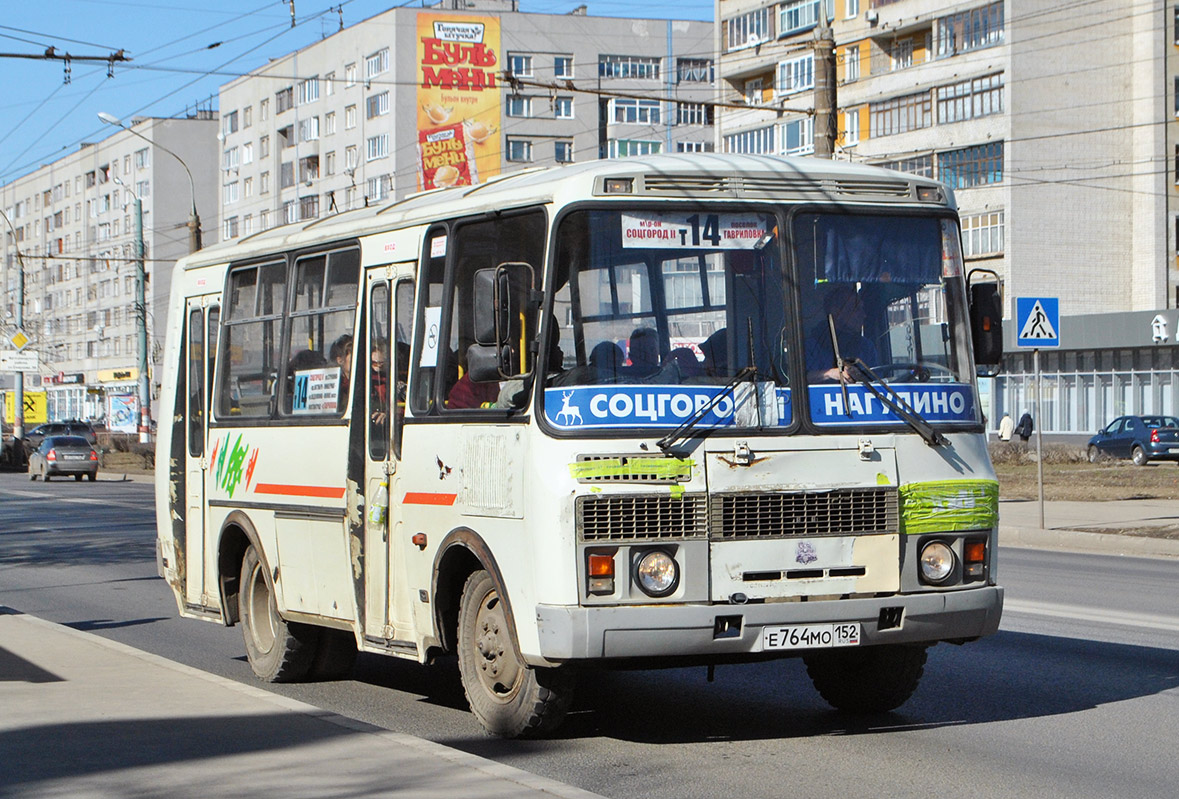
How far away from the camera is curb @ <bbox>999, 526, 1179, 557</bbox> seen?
20.4 meters

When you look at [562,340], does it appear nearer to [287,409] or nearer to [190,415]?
[287,409]

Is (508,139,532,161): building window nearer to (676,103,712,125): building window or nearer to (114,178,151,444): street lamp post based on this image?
(676,103,712,125): building window

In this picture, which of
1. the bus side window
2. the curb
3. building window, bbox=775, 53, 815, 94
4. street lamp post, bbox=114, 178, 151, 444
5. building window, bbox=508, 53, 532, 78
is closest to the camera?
the bus side window

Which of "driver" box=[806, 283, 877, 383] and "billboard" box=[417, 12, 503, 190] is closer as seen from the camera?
"driver" box=[806, 283, 877, 383]

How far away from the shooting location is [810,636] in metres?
7.61

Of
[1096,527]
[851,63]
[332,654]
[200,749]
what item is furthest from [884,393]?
[851,63]

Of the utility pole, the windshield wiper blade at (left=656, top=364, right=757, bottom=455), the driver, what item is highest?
the utility pole

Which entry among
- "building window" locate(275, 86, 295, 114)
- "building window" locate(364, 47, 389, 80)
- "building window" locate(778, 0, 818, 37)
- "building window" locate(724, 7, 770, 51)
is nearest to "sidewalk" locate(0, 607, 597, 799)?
"building window" locate(778, 0, 818, 37)

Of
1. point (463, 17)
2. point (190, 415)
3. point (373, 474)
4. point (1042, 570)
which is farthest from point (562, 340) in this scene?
point (463, 17)

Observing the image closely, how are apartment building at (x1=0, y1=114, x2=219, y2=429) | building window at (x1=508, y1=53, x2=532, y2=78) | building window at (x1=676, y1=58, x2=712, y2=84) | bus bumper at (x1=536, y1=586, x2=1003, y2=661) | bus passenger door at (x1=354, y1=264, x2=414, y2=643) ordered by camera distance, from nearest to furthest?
bus bumper at (x1=536, y1=586, x2=1003, y2=661) → bus passenger door at (x1=354, y1=264, x2=414, y2=643) → building window at (x1=508, y1=53, x2=532, y2=78) → building window at (x1=676, y1=58, x2=712, y2=84) → apartment building at (x1=0, y1=114, x2=219, y2=429)

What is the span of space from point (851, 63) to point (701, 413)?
2600 inches

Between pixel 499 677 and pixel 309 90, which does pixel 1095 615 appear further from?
pixel 309 90

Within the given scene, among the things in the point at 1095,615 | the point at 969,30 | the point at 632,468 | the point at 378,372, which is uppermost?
the point at 969,30

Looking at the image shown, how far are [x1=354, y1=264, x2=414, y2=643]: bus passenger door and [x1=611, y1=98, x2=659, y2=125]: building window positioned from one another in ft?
287
